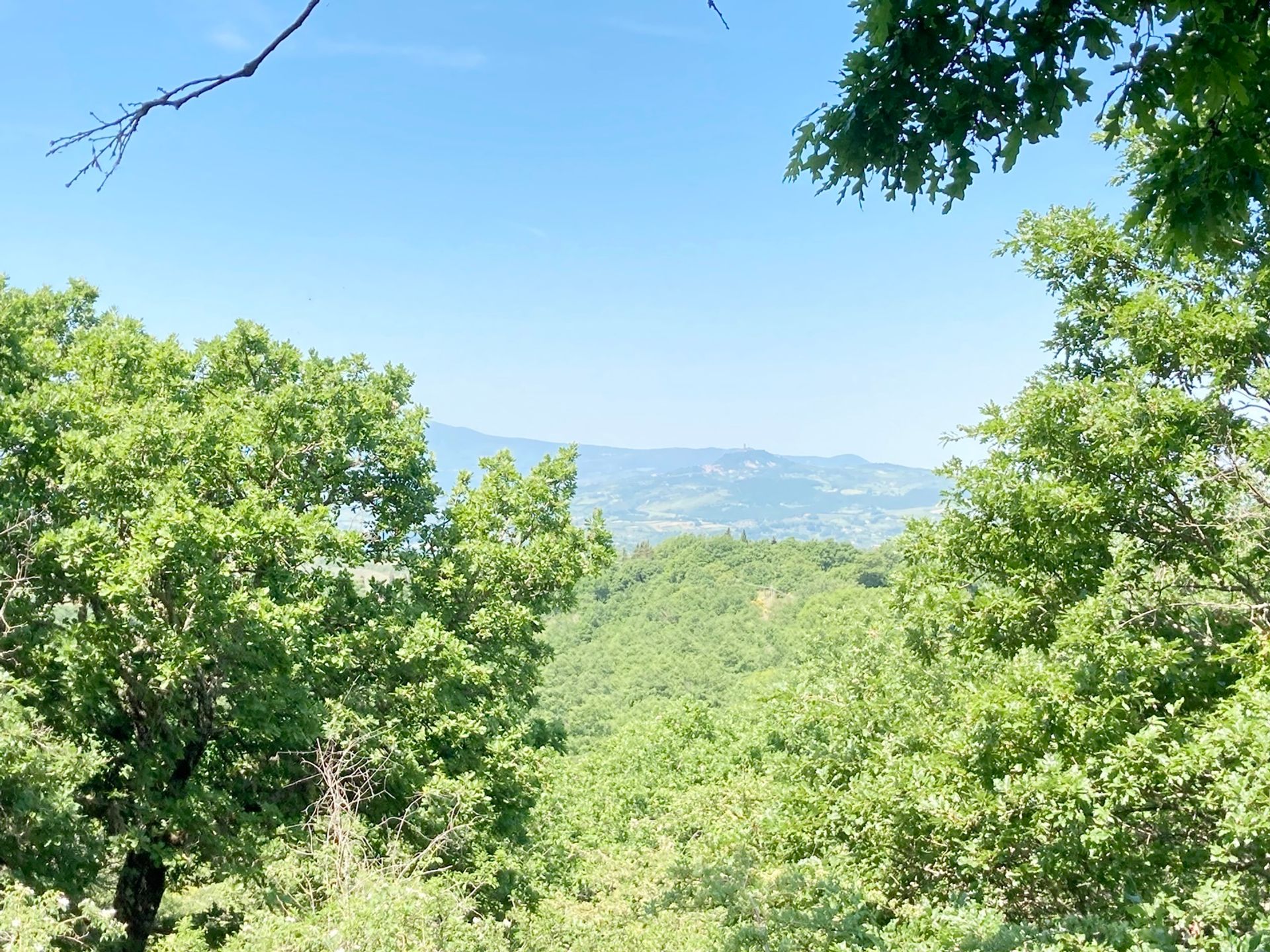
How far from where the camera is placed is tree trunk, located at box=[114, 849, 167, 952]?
12070 millimetres

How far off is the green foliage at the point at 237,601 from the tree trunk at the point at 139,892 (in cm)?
4

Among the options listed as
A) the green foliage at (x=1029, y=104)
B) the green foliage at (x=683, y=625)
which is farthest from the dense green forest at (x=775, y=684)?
the green foliage at (x=683, y=625)

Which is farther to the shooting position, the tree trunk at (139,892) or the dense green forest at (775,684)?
the tree trunk at (139,892)

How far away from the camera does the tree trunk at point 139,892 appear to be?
12.1 meters

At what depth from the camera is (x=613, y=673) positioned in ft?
324

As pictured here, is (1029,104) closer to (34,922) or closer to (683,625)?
(34,922)

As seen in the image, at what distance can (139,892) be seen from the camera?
12266mm

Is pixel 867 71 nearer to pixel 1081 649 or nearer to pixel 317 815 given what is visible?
pixel 1081 649

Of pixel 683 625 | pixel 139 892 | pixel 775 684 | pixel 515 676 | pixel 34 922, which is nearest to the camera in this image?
pixel 34 922

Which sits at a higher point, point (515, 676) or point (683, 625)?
point (515, 676)

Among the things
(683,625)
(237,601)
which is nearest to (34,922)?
(237,601)

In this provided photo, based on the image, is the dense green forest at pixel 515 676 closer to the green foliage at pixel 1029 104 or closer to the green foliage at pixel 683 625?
the green foliage at pixel 1029 104

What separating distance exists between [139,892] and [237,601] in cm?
571

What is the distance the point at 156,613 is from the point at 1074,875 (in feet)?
36.5
